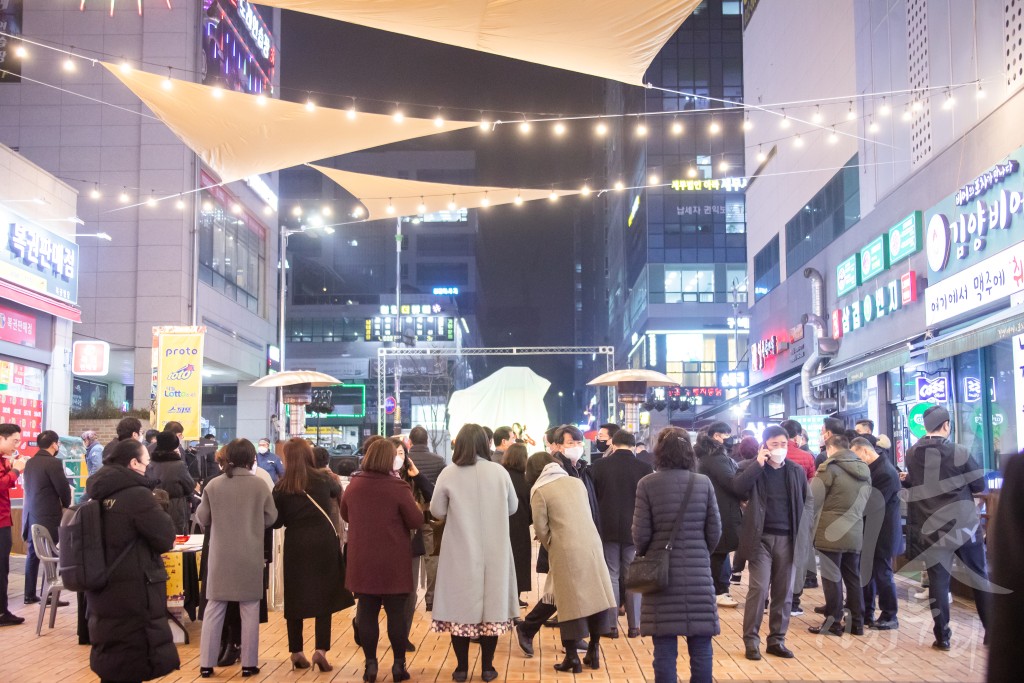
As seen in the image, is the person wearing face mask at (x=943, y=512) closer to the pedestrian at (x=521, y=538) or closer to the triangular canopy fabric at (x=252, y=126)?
the pedestrian at (x=521, y=538)

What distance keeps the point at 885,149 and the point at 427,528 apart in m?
14.4

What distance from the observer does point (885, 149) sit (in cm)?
1911

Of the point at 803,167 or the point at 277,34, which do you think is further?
the point at 277,34

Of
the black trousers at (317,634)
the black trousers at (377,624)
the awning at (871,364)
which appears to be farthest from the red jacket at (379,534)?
the awning at (871,364)

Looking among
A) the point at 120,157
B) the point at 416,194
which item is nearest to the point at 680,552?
the point at 416,194

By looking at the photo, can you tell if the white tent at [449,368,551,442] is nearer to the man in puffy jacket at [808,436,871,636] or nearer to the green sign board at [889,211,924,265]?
the green sign board at [889,211,924,265]

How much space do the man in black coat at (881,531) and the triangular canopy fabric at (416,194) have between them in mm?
8415

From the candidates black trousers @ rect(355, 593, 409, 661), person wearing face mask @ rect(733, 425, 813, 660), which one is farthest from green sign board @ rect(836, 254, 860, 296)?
black trousers @ rect(355, 593, 409, 661)

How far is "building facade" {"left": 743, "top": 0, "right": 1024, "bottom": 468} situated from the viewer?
13.8m

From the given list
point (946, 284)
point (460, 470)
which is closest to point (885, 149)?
point (946, 284)

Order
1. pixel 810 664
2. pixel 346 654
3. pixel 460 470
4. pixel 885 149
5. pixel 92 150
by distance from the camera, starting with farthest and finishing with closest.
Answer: pixel 92 150
pixel 885 149
pixel 346 654
pixel 810 664
pixel 460 470

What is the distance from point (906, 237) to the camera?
57.9 feet

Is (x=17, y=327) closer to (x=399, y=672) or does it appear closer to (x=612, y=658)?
(x=399, y=672)

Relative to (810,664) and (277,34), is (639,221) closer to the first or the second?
(277,34)
